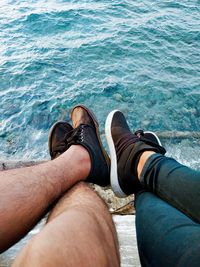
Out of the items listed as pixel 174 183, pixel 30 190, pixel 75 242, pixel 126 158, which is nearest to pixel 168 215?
pixel 174 183

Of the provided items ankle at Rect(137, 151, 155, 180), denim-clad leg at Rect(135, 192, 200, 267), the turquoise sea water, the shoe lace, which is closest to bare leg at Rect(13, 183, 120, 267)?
denim-clad leg at Rect(135, 192, 200, 267)

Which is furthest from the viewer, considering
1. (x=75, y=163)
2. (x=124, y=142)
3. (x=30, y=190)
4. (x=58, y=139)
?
(x=58, y=139)

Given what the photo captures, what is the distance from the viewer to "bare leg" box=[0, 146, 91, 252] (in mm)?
1578

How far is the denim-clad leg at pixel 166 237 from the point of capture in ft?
4.07

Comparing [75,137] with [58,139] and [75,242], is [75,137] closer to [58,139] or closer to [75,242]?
[58,139]

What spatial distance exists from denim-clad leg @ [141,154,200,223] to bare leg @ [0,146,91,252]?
44 cm

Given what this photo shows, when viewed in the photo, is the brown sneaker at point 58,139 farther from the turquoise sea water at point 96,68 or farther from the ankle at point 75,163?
the turquoise sea water at point 96,68

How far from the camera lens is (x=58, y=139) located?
2902 millimetres

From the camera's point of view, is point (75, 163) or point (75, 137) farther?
point (75, 137)

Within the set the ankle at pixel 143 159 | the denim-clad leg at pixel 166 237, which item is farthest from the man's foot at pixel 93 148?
the denim-clad leg at pixel 166 237

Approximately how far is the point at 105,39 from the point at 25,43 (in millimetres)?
1430

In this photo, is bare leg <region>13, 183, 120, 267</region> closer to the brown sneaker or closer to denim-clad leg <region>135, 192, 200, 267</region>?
denim-clad leg <region>135, 192, 200, 267</region>

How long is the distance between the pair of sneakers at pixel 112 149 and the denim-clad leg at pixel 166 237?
58cm

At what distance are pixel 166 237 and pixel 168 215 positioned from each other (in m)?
0.19
